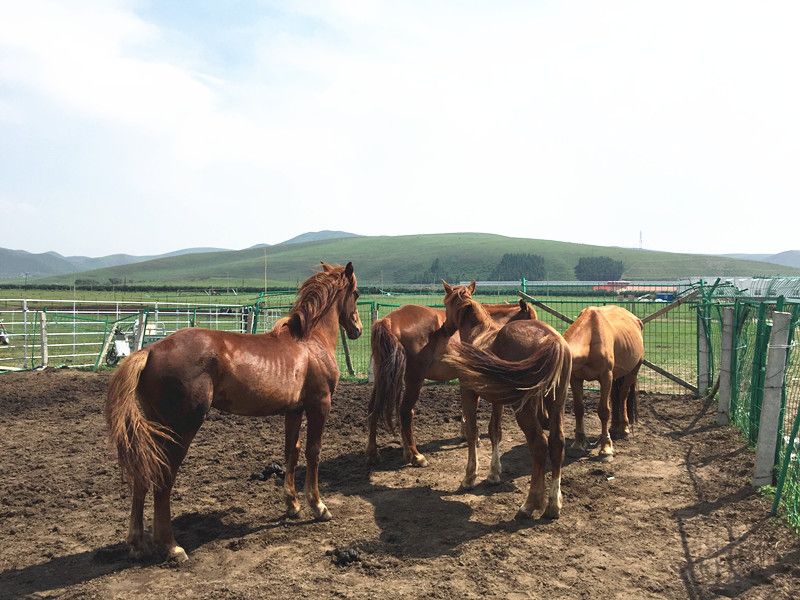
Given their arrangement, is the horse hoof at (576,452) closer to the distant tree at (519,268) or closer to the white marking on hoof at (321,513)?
the white marking on hoof at (321,513)

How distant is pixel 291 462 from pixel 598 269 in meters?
84.6

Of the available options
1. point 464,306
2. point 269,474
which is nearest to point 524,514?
point 464,306

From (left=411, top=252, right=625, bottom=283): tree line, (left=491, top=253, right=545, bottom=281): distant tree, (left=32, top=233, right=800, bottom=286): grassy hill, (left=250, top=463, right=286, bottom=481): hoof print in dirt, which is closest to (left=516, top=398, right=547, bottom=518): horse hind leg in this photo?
(left=250, top=463, right=286, bottom=481): hoof print in dirt

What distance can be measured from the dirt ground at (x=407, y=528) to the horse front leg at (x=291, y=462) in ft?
0.45

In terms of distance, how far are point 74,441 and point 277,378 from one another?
422 cm

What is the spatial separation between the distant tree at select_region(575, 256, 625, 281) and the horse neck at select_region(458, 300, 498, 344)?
251 ft

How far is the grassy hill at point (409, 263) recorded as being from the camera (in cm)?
9175

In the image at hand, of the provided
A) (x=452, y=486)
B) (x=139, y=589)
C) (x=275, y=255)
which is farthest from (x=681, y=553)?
(x=275, y=255)

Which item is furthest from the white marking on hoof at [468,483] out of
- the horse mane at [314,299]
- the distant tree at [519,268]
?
the distant tree at [519,268]

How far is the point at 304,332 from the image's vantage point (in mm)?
5332

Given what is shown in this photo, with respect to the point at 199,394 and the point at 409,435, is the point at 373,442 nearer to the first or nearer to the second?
the point at 409,435

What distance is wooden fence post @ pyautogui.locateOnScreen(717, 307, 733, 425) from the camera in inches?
310

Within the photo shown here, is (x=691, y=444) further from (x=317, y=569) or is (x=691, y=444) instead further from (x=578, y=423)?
A: (x=317, y=569)

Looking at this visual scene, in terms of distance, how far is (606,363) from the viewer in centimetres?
648
